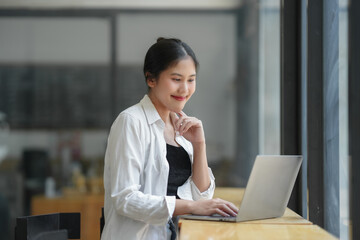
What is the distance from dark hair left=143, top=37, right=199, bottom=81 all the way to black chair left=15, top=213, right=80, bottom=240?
0.66m

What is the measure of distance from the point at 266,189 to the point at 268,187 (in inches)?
0.5

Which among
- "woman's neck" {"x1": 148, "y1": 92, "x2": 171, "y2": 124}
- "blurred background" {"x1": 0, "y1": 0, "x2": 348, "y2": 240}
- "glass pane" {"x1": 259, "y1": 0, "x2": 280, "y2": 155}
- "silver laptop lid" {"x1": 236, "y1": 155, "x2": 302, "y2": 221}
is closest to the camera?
"silver laptop lid" {"x1": 236, "y1": 155, "x2": 302, "y2": 221}

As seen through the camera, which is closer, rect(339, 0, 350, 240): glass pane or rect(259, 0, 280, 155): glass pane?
rect(339, 0, 350, 240): glass pane

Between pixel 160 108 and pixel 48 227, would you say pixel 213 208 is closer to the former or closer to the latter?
pixel 160 108

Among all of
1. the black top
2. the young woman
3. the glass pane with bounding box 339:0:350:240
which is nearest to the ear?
the young woman

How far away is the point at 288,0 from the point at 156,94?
1229 millimetres

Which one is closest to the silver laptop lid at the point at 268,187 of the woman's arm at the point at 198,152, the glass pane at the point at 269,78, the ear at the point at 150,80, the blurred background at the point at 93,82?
the woman's arm at the point at 198,152

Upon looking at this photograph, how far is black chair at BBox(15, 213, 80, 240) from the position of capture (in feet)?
6.68

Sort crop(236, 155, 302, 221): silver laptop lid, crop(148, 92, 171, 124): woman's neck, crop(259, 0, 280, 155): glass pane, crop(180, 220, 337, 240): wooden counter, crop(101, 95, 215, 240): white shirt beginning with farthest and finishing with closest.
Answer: crop(259, 0, 280, 155): glass pane, crop(148, 92, 171, 124): woman's neck, crop(101, 95, 215, 240): white shirt, crop(236, 155, 302, 221): silver laptop lid, crop(180, 220, 337, 240): wooden counter

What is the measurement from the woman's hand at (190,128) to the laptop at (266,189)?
1.26 feet

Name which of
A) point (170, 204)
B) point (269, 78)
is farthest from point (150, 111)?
point (269, 78)

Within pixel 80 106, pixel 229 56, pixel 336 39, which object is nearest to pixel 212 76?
pixel 229 56

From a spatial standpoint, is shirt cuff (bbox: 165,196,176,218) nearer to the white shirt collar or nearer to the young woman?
the young woman

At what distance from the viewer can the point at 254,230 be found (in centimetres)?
183
